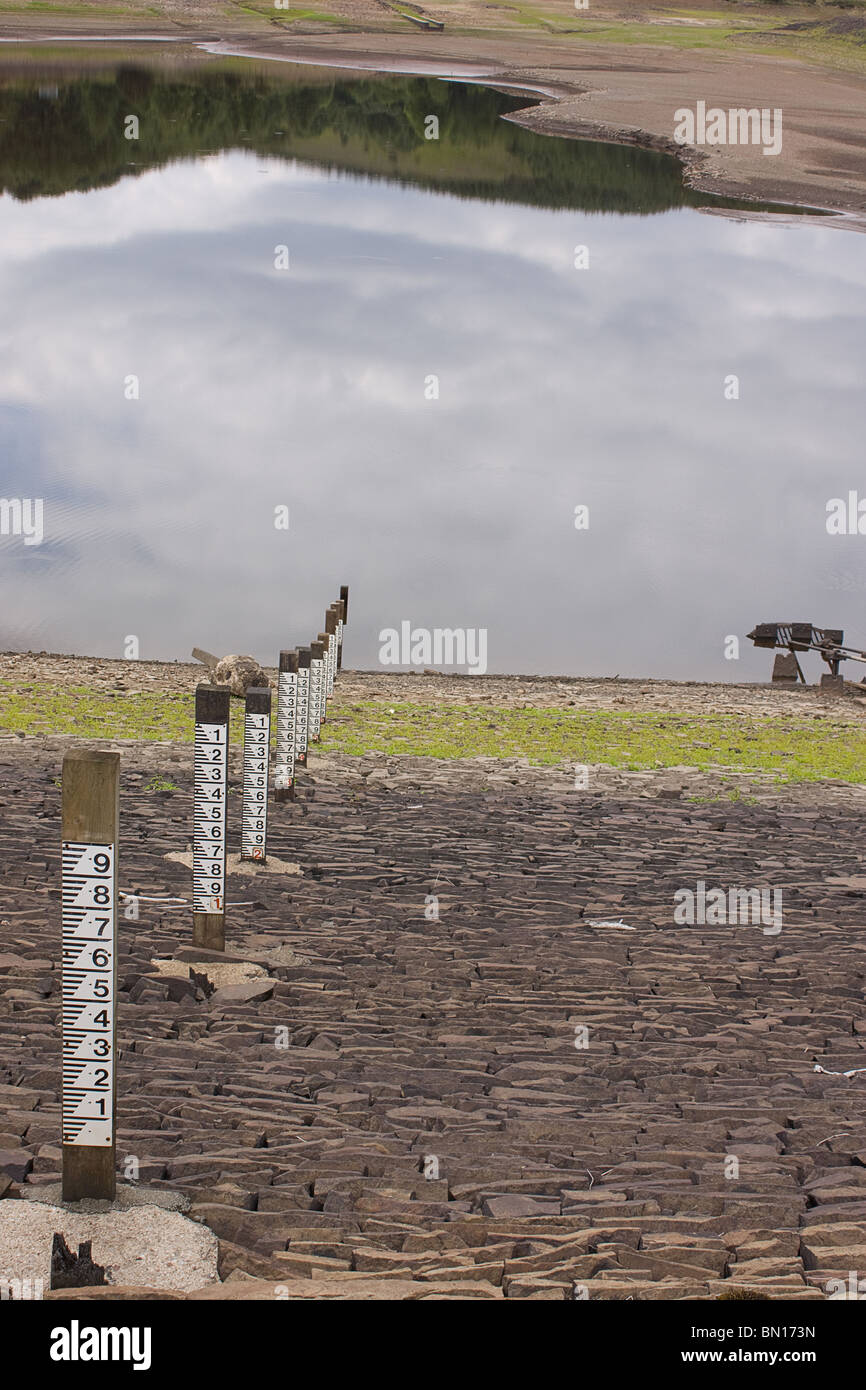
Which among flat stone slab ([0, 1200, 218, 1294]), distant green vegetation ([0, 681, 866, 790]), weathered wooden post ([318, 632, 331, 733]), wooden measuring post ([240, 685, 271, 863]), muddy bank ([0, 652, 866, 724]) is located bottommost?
muddy bank ([0, 652, 866, 724])

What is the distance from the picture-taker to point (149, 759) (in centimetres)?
2064

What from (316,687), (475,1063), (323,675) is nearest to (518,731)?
(323,675)

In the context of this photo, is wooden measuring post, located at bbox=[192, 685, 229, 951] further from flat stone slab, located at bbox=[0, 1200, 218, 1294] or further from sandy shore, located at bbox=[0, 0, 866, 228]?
sandy shore, located at bbox=[0, 0, 866, 228]

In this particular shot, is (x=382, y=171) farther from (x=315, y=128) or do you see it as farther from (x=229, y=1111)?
(x=229, y=1111)

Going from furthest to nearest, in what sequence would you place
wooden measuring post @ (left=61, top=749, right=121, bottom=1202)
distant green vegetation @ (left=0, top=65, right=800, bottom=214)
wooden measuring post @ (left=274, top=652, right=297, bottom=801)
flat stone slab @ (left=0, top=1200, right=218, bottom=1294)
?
distant green vegetation @ (left=0, top=65, right=800, bottom=214) < wooden measuring post @ (left=274, top=652, right=297, bottom=801) < wooden measuring post @ (left=61, top=749, right=121, bottom=1202) < flat stone slab @ (left=0, top=1200, right=218, bottom=1294)

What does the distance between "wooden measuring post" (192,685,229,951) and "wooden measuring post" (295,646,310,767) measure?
6823 millimetres

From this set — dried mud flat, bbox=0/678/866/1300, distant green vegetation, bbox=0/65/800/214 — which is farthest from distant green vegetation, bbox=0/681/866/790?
distant green vegetation, bbox=0/65/800/214

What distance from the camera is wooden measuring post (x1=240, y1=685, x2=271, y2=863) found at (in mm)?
14344

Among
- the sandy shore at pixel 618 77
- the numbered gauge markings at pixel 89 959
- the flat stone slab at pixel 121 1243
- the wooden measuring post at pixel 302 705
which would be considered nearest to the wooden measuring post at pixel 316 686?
the wooden measuring post at pixel 302 705

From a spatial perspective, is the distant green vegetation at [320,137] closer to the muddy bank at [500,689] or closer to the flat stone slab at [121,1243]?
the muddy bank at [500,689]

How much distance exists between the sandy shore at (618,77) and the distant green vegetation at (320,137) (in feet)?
5.46

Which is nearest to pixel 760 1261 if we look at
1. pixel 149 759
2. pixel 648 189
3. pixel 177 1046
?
pixel 177 1046

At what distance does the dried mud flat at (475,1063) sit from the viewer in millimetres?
6484

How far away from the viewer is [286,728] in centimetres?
1766
